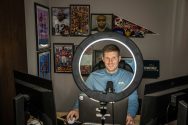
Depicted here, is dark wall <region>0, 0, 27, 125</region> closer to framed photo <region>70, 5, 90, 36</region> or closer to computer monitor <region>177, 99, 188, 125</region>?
framed photo <region>70, 5, 90, 36</region>

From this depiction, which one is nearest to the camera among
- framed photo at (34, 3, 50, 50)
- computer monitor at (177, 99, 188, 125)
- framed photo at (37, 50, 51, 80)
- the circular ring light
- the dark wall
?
the circular ring light

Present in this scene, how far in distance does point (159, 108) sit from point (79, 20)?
7.19ft

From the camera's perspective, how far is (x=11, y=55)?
87.7 inches

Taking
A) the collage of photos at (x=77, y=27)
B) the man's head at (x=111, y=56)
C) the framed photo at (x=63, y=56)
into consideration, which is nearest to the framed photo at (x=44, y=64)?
the collage of photos at (x=77, y=27)

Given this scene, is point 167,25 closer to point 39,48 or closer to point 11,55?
point 39,48

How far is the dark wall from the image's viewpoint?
2121mm

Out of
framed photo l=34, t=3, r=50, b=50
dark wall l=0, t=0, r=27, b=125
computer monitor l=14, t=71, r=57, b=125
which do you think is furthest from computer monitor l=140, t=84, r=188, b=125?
framed photo l=34, t=3, r=50, b=50

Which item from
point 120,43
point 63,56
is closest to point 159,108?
point 120,43

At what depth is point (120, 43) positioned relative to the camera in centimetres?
87

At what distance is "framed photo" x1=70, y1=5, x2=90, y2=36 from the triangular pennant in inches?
15.4

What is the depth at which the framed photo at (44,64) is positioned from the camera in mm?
2778

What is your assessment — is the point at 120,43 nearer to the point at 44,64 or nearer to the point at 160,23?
the point at 44,64

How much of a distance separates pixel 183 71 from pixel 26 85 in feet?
8.07

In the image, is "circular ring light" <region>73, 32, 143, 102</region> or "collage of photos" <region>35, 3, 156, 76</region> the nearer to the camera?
"circular ring light" <region>73, 32, 143, 102</region>
